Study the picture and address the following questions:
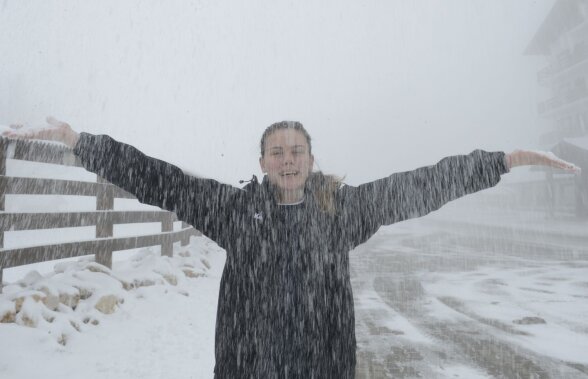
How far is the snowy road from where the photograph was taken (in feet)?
12.6

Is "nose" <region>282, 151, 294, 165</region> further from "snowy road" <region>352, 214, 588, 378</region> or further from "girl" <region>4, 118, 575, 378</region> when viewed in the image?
"snowy road" <region>352, 214, 588, 378</region>

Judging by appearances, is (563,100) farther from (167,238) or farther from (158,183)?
(158,183)

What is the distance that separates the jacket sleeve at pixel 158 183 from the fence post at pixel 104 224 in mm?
3809

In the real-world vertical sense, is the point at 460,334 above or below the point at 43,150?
below

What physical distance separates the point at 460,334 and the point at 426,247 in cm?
946

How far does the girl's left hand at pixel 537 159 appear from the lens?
1994mm

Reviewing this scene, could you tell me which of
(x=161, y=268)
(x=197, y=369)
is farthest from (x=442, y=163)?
(x=161, y=268)

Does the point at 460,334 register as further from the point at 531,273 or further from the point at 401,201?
the point at 531,273

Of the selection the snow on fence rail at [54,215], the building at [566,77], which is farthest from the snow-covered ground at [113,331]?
the building at [566,77]

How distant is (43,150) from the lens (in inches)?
172

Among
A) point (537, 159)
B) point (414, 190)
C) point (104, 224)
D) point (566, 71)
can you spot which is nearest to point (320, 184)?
point (414, 190)

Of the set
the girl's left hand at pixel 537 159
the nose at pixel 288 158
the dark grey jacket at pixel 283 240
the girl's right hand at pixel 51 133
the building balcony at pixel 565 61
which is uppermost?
the building balcony at pixel 565 61

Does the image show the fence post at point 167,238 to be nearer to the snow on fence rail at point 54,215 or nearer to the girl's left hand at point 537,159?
the snow on fence rail at point 54,215

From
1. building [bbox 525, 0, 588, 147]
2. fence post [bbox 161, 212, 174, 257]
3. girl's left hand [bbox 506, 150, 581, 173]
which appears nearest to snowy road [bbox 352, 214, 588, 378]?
girl's left hand [bbox 506, 150, 581, 173]
